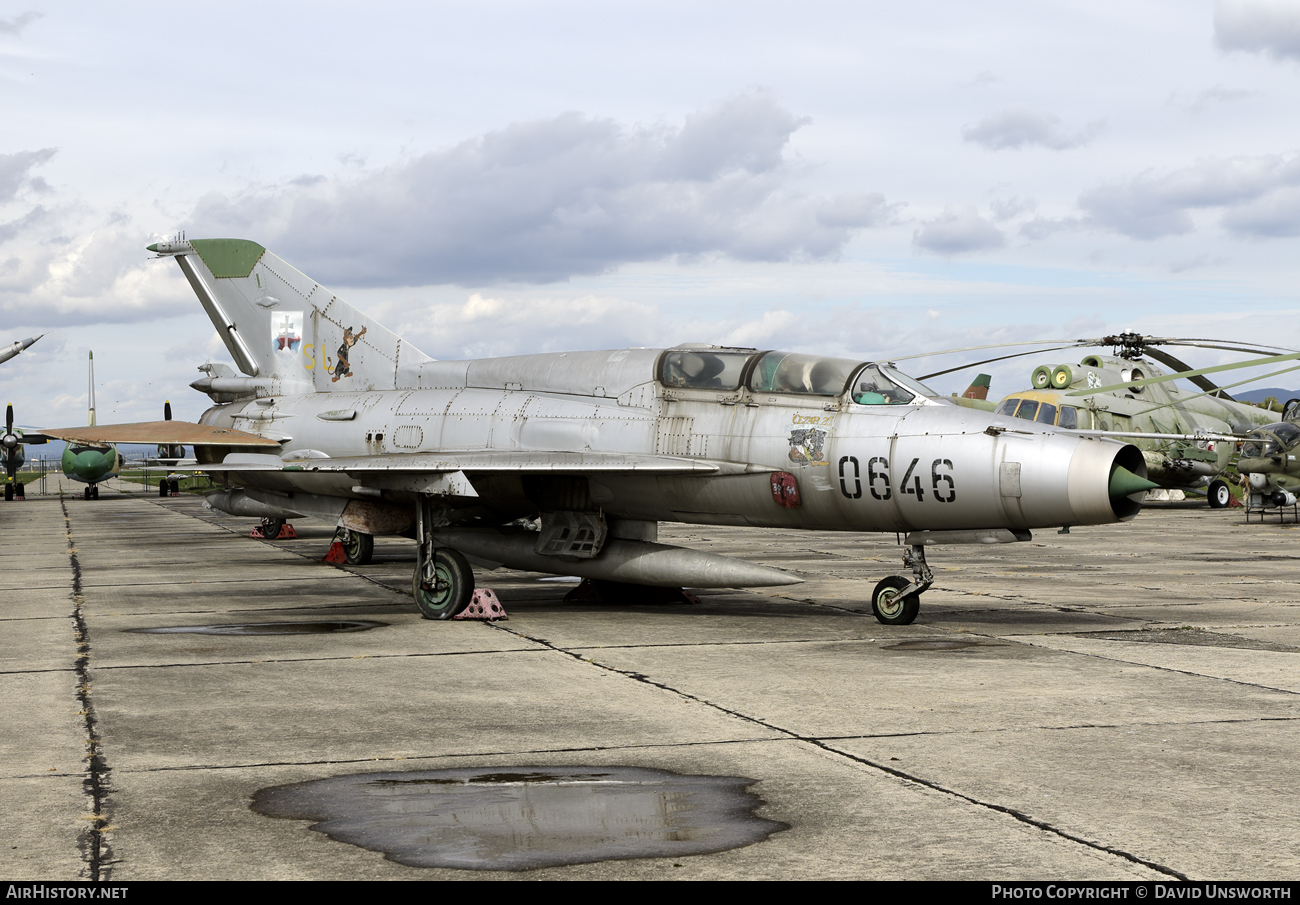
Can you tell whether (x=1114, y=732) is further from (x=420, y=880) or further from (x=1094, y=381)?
(x=1094, y=381)

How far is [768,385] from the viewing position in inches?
501

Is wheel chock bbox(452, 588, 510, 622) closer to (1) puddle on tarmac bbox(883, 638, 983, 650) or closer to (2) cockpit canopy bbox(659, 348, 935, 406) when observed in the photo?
(2) cockpit canopy bbox(659, 348, 935, 406)

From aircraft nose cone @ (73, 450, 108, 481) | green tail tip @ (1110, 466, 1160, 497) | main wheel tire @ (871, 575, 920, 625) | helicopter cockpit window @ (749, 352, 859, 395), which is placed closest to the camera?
green tail tip @ (1110, 466, 1160, 497)

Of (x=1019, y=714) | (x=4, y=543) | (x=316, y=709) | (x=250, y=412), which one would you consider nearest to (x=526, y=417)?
(x=250, y=412)

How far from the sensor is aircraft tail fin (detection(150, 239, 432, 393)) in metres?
16.8

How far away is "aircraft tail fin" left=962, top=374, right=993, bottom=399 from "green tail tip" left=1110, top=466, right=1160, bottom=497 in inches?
1190

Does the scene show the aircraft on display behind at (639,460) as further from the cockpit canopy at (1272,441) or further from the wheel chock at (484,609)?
the cockpit canopy at (1272,441)

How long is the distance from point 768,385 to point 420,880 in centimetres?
857

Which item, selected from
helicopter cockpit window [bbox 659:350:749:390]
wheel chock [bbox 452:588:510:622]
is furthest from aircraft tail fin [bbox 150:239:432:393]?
helicopter cockpit window [bbox 659:350:749:390]

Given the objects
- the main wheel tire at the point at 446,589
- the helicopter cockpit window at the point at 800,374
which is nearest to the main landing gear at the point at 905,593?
the helicopter cockpit window at the point at 800,374

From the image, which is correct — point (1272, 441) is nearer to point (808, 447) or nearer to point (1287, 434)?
point (1287, 434)

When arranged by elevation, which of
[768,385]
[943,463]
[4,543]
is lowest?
[4,543]

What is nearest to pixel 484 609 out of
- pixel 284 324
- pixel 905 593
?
pixel 905 593

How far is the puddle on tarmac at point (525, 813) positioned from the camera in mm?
5113
